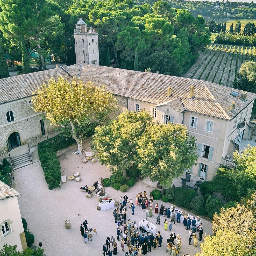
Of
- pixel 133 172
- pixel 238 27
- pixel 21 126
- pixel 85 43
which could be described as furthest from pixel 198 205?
pixel 238 27

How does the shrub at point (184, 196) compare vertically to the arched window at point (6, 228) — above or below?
below

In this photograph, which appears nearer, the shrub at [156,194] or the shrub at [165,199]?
the shrub at [165,199]

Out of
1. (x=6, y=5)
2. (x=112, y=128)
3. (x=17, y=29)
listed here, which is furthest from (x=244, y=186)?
(x=6, y=5)

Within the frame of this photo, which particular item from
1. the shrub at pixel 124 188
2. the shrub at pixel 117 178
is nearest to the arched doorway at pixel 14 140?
the shrub at pixel 117 178

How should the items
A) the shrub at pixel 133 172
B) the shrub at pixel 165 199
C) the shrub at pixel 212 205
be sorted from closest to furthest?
the shrub at pixel 212 205, the shrub at pixel 165 199, the shrub at pixel 133 172

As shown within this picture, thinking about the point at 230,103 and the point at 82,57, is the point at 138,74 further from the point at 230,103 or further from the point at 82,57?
the point at 82,57

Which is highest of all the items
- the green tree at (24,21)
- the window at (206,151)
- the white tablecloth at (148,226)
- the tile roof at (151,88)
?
the green tree at (24,21)

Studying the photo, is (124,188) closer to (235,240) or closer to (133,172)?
(133,172)

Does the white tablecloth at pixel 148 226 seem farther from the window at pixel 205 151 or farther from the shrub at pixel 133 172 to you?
the window at pixel 205 151
